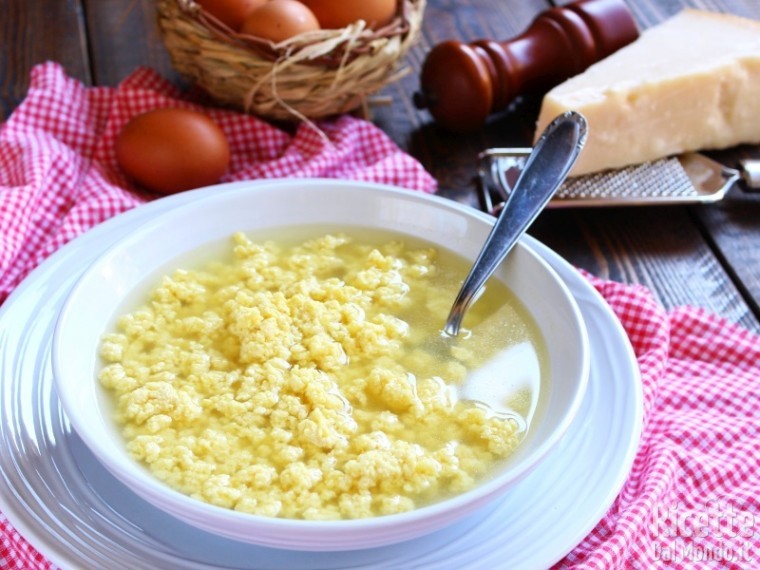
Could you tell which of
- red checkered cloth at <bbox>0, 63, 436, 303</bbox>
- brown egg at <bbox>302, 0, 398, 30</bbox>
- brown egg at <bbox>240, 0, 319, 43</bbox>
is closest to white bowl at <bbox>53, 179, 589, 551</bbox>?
red checkered cloth at <bbox>0, 63, 436, 303</bbox>

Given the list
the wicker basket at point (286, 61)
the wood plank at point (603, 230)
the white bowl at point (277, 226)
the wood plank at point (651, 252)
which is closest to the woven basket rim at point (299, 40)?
the wicker basket at point (286, 61)

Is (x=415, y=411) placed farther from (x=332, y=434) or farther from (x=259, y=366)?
(x=259, y=366)

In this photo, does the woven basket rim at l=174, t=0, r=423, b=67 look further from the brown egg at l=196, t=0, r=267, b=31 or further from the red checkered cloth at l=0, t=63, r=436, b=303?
the red checkered cloth at l=0, t=63, r=436, b=303

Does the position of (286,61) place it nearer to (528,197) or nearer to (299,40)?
(299,40)

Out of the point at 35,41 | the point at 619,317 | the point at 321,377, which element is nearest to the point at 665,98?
the point at 619,317

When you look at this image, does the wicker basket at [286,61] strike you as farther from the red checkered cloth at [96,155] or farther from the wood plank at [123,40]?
the wood plank at [123,40]
